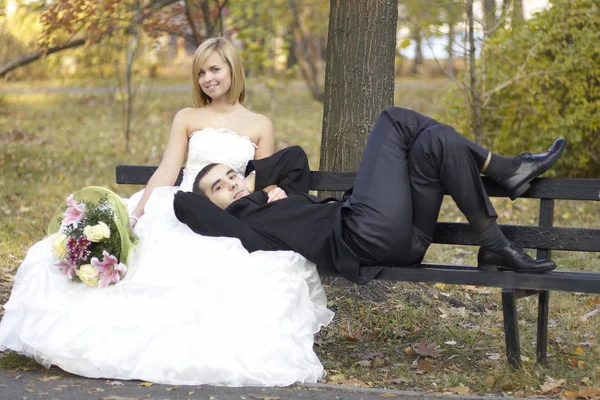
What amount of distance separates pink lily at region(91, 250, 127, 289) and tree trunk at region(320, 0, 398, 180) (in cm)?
174

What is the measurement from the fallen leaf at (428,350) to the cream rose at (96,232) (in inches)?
73.0

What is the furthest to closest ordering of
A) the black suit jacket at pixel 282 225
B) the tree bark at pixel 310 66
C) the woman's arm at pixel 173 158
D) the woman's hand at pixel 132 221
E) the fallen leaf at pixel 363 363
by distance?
the tree bark at pixel 310 66 < the woman's arm at pixel 173 158 < the woman's hand at pixel 132 221 < the fallen leaf at pixel 363 363 < the black suit jacket at pixel 282 225

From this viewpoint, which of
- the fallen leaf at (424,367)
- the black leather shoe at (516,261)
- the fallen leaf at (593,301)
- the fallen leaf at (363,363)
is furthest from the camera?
the fallen leaf at (593,301)

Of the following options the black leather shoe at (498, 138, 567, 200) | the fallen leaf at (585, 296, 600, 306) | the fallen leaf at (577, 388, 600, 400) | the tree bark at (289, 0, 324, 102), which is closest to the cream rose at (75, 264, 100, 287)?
the black leather shoe at (498, 138, 567, 200)

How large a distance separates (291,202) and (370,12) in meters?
1.59

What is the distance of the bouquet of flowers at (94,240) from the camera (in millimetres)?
4504

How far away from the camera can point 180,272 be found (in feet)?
14.8

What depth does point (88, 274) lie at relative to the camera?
448cm

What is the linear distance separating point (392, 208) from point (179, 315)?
1207 mm

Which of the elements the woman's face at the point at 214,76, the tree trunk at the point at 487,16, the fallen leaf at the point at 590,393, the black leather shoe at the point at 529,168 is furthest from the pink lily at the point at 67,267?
the tree trunk at the point at 487,16

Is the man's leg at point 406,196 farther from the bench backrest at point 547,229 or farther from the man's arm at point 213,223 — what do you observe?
the man's arm at point 213,223

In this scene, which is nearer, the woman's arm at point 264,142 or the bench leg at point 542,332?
the bench leg at point 542,332

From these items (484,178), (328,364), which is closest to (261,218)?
(328,364)

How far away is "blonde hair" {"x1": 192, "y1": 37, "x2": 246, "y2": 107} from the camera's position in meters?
5.46
